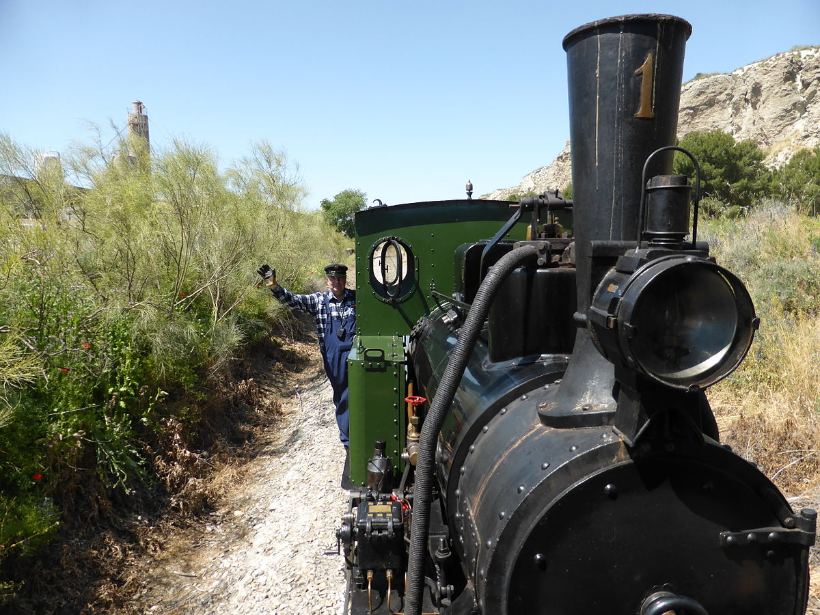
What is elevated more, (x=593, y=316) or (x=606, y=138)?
(x=606, y=138)

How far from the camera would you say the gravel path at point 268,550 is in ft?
13.2

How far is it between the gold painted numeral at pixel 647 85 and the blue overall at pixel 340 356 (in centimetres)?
405

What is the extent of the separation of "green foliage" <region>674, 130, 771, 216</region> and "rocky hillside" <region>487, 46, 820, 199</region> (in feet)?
21.5

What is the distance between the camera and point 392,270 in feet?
14.9

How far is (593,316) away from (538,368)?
23.7 inches

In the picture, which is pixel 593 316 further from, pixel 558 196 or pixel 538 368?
pixel 558 196

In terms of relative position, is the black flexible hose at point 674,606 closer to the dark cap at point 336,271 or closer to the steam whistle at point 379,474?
the steam whistle at point 379,474

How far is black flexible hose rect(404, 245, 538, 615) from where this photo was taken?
6.79ft

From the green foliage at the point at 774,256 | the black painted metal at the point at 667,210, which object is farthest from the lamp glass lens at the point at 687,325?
the green foliage at the point at 774,256

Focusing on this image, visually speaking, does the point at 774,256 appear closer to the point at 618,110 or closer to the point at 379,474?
the point at 379,474

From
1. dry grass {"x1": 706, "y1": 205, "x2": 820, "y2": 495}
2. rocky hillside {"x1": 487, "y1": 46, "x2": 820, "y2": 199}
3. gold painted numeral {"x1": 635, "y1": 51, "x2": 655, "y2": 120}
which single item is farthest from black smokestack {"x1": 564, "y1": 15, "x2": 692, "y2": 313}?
rocky hillside {"x1": 487, "y1": 46, "x2": 820, "y2": 199}

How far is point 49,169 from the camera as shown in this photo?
5.93m

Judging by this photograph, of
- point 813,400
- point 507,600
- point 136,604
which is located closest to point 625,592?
point 507,600

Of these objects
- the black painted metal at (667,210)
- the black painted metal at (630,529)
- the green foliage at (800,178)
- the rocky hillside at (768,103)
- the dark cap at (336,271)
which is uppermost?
the rocky hillside at (768,103)
